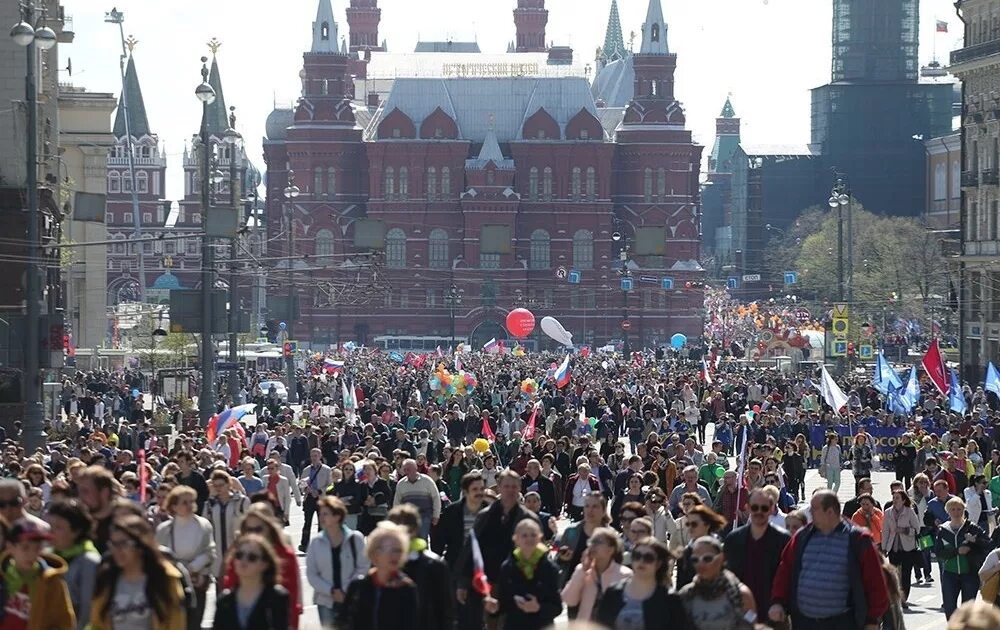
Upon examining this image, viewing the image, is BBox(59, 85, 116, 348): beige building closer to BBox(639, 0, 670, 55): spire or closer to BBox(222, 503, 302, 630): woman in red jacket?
BBox(639, 0, 670, 55): spire

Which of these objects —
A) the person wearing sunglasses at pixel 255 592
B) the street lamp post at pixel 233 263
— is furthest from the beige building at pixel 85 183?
the person wearing sunglasses at pixel 255 592

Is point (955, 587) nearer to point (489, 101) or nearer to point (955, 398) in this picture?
point (955, 398)

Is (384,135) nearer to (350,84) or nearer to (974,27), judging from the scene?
(350,84)

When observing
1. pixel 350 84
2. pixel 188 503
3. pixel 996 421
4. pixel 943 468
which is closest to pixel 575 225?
pixel 350 84

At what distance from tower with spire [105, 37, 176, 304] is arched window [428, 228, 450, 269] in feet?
138

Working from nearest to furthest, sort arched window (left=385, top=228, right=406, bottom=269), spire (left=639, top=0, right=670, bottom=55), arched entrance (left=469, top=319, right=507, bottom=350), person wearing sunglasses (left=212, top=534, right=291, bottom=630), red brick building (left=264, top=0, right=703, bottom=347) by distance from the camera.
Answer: person wearing sunglasses (left=212, top=534, right=291, bottom=630), arched entrance (left=469, top=319, right=507, bottom=350), red brick building (left=264, top=0, right=703, bottom=347), arched window (left=385, top=228, right=406, bottom=269), spire (left=639, top=0, right=670, bottom=55)

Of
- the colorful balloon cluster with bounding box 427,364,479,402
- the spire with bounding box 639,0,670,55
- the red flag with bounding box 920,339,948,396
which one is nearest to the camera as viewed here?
the red flag with bounding box 920,339,948,396

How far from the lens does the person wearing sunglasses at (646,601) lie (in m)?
11.1

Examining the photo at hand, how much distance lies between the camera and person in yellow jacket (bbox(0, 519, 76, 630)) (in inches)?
418

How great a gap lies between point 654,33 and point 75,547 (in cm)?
11246

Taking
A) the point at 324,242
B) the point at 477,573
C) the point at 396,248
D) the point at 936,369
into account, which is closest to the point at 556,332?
the point at 936,369

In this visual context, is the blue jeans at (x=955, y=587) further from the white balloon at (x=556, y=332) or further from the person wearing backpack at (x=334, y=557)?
the white balloon at (x=556, y=332)

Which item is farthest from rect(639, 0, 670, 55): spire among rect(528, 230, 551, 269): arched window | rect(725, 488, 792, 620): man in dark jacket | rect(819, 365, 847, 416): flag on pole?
rect(725, 488, 792, 620): man in dark jacket

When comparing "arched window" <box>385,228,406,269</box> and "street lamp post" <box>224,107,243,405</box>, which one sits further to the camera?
"arched window" <box>385,228,406,269</box>
